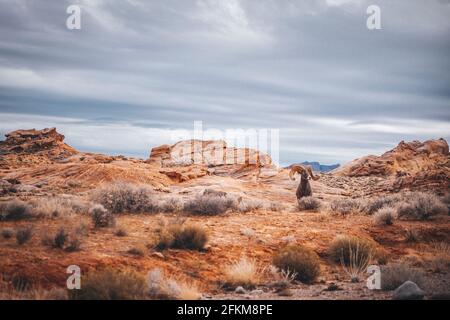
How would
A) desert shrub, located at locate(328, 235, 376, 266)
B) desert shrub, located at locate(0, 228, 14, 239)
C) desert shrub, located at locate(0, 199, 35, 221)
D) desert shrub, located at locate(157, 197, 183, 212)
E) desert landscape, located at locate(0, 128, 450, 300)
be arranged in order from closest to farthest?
desert landscape, located at locate(0, 128, 450, 300) < desert shrub, located at locate(0, 228, 14, 239) < desert shrub, located at locate(328, 235, 376, 266) < desert shrub, located at locate(0, 199, 35, 221) < desert shrub, located at locate(157, 197, 183, 212)

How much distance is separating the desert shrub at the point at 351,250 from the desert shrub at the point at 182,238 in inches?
130

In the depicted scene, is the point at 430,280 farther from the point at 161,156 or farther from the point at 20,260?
the point at 161,156

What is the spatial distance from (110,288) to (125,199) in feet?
26.7

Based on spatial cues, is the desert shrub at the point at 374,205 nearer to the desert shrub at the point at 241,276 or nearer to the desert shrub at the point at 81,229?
the desert shrub at the point at 241,276

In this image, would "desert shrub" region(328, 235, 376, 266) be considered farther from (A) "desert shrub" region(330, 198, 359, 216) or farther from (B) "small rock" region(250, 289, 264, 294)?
(A) "desert shrub" region(330, 198, 359, 216)

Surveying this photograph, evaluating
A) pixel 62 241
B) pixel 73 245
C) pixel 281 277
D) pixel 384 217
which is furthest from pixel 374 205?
pixel 62 241

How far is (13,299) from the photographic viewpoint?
20.3 feet

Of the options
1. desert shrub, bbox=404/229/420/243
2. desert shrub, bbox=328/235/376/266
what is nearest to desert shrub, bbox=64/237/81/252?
desert shrub, bbox=328/235/376/266

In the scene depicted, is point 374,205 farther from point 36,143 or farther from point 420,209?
point 36,143

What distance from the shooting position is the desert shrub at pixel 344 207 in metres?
16.4

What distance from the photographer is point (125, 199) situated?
575 inches

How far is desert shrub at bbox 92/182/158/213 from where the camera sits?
14336 mm

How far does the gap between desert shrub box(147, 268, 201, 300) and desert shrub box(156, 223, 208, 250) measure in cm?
237

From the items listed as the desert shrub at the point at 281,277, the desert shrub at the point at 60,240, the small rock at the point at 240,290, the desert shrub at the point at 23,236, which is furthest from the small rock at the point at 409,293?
the desert shrub at the point at 23,236
